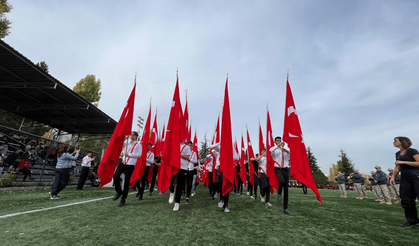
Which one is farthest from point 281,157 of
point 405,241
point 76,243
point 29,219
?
point 29,219

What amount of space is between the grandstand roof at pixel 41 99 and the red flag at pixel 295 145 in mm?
10659

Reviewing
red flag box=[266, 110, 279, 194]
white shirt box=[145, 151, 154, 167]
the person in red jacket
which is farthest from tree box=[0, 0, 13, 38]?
red flag box=[266, 110, 279, 194]

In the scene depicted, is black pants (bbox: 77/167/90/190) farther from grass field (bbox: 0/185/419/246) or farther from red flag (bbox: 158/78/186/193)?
red flag (bbox: 158/78/186/193)

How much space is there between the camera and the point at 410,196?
4102 mm

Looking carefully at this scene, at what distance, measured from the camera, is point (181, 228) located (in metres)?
3.29

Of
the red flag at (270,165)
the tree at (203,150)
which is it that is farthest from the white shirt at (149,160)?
the tree at (203,150)

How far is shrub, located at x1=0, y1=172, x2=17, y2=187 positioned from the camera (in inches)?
311

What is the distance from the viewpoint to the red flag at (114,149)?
5.55 m

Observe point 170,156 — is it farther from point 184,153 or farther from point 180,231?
point 180,231

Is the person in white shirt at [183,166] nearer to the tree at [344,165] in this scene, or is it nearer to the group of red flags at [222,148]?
the group of red flags at [222,148]

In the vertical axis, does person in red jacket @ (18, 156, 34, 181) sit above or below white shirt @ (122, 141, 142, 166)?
below

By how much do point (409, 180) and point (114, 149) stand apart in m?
7.51

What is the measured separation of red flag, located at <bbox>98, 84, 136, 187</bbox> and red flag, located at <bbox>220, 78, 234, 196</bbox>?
10.0 ft

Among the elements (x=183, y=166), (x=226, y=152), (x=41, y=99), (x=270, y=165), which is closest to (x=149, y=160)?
(x=183, y=166)
